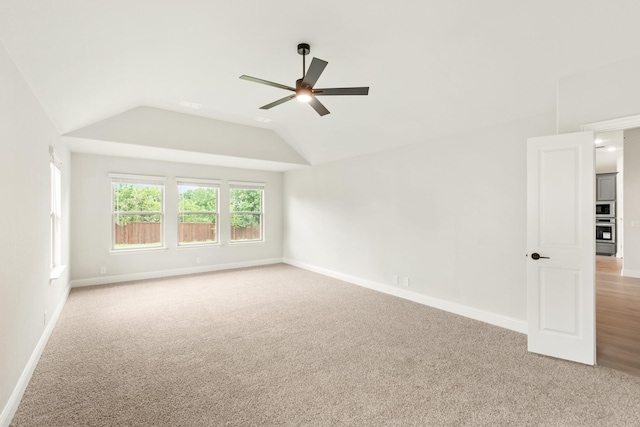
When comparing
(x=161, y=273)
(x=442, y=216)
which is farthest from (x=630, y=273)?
(x=161, y=273)

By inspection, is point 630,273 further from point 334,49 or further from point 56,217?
point 56,217

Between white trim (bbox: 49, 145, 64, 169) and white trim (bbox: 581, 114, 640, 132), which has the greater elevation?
white trim (bbox: 581, 114, 640, 132)

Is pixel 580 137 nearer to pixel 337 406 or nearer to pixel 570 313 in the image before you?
pixel 570 313

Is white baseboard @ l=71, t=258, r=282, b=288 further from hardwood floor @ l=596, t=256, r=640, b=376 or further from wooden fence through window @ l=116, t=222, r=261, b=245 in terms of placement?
hardwood floor @ l=596, t=256, r=640, b=376

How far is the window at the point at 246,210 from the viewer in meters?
7.26

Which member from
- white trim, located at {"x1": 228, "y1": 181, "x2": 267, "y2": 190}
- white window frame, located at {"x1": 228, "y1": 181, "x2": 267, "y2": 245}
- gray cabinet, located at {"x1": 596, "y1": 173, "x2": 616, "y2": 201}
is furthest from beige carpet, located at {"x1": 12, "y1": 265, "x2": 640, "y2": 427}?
gray cabinet, located at {"x1": 596, "y1": 173, "x2": 616, "y2": 201}

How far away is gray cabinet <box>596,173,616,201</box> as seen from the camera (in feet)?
27.9

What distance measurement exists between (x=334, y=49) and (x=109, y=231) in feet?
17.4

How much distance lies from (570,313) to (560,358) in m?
0.43

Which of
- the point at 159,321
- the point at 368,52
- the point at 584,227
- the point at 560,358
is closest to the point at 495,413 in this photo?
the point at 560,358

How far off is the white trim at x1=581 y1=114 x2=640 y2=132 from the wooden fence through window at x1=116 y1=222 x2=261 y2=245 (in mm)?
6477

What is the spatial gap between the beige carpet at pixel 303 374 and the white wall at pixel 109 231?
60.6 inches

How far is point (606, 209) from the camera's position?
8.61m

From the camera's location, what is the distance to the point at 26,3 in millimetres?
1688
